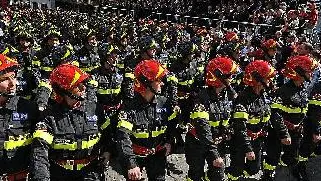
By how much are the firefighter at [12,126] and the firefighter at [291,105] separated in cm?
373

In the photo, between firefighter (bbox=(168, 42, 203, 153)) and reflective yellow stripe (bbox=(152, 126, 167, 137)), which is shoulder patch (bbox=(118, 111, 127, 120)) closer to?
reflective yellow stripe (bbox=(152, 126, 167, 137))

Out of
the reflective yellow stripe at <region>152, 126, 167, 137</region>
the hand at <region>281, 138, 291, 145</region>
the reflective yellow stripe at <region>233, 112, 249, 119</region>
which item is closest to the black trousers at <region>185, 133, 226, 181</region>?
the reflective yellow stripe at <region>233, 112, 249, 119</region>

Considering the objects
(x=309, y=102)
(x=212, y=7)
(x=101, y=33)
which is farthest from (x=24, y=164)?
(x=212, y=7)

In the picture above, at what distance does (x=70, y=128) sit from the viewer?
462cm

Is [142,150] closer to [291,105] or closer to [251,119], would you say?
[251,119]

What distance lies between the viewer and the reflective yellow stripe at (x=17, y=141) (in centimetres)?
429

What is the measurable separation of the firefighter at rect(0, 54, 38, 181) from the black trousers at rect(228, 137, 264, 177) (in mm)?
2925

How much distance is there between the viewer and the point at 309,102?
750cm

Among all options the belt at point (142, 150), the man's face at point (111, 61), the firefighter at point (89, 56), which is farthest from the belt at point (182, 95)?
the belt at point (142, 150)

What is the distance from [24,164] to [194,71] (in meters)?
5.00

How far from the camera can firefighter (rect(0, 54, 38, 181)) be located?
169 inches

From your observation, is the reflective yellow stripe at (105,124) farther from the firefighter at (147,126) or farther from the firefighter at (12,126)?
the firefighter at (12,126)

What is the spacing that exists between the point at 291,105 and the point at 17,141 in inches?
164

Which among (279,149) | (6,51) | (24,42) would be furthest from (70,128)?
(24,42)
